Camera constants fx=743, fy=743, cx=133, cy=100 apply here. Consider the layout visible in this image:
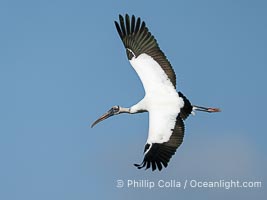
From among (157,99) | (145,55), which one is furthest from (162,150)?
(145,55)

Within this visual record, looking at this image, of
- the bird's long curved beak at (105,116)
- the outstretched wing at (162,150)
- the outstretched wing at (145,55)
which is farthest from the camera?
the bird's long curved beak at (105,116)

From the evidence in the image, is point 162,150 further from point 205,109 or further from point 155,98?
point 205,109

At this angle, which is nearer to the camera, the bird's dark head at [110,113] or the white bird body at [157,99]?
the white bird body at [157,99]

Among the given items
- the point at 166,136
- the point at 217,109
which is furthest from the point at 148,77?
the point at 217,109

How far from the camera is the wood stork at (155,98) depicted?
23.6 meters

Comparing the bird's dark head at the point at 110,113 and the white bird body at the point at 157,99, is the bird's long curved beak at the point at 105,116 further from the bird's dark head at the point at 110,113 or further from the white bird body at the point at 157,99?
the white bird body at the point at 157,99

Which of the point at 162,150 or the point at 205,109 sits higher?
the point at 205,109

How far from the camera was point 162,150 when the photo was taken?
23578 millimetres

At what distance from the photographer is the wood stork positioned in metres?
23.6

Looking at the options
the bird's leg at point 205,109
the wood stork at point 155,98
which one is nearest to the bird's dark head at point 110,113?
the wood stork at point 155,98

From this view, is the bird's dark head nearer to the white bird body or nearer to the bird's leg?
the white bird body

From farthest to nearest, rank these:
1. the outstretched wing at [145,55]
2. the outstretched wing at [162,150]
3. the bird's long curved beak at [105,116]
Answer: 1. the bird's long curved beak at [105,116]
2. the outstretched wing at [145,55]
3. the outstretched wing at [162,150]

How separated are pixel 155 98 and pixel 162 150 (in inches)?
79.0

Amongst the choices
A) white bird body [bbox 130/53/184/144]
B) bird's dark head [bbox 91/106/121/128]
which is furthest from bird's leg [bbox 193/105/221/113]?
bird's dark head [bbox 91/106/121/128]
